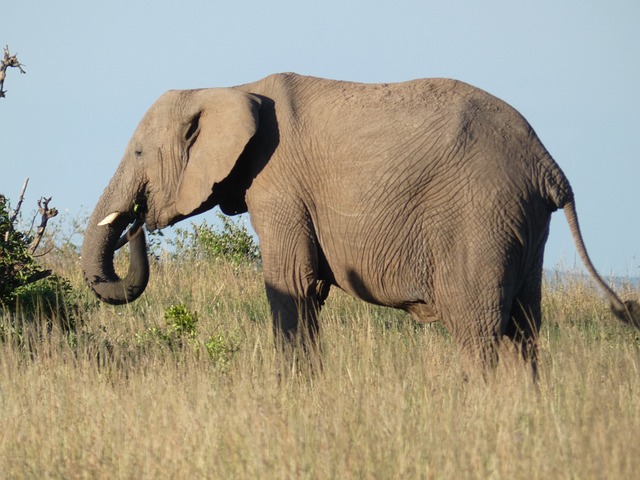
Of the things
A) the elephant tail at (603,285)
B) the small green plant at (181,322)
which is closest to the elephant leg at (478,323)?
the elephant tail at (603,285)

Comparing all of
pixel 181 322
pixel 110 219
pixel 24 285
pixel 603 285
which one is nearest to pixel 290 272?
pixel 181 322

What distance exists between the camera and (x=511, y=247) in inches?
Result: 269

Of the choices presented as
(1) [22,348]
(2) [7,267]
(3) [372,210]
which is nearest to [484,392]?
(3) [372,210]

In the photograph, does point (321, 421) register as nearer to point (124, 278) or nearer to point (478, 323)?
point (478, 323)

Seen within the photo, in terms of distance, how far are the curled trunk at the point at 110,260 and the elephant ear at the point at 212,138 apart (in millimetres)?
489

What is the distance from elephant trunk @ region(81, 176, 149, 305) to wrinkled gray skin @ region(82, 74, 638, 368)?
11 millimetres

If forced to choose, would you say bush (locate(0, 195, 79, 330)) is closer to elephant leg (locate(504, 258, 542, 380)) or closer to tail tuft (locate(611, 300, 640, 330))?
elephant leg (locate(504, 258, 542, 380))

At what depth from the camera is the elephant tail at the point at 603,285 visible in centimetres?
686

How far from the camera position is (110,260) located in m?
8.21

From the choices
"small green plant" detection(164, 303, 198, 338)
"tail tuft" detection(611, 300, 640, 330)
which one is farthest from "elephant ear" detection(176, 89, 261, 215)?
"tail tuft" detection(611, 300, 640, 330)

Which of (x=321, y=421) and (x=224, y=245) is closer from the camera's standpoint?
(x=321, y=421)

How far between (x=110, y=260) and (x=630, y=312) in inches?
152

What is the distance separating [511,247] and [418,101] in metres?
1.19

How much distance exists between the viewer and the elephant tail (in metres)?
6.86
